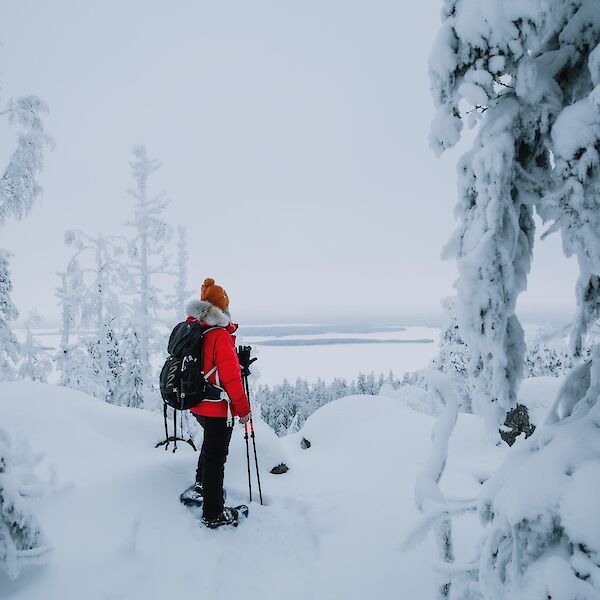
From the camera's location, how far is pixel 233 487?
5754 mm

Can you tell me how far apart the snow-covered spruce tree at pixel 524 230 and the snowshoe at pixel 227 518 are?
3.02 m

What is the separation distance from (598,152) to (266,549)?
4.57 metres

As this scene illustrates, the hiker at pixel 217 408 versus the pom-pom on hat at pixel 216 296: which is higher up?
the pom-pom on hat at pixel 216 296

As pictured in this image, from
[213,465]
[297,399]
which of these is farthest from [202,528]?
[297,399]

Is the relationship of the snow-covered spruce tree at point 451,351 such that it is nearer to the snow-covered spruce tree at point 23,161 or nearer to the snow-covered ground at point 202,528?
the snow-covered ground at point 202,528

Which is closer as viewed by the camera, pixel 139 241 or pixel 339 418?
pixel 339 418

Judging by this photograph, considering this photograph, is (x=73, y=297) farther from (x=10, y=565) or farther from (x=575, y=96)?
(x=575, y=96)

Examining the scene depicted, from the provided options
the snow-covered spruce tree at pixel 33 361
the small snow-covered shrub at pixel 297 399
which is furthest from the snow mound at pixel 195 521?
the small snow-covered shrub at pixel 297 399

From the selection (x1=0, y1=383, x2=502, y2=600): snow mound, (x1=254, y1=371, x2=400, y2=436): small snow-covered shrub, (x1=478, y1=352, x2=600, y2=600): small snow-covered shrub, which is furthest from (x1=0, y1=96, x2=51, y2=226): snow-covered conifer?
(x1=254, y1=371, x2=400, y2=436): small snow-covered shrub

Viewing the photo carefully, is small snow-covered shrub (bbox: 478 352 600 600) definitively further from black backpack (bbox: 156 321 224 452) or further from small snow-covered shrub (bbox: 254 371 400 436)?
small snow-covered shrub (bbox: 254 371 400 436)

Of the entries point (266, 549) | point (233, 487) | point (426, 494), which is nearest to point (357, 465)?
point (233, 487)

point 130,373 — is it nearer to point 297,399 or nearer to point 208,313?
point 208,313

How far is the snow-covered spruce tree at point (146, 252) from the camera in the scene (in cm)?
2028

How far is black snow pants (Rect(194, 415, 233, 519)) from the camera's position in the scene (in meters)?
4.65
